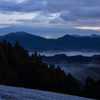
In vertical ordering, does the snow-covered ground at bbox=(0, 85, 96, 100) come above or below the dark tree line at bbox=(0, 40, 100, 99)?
above

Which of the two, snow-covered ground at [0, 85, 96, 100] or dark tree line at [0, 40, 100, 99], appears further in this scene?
dark tree line at [0, 40, 100, 99]

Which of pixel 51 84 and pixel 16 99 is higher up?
pixel 16 99

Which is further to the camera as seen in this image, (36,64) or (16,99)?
(36,64)

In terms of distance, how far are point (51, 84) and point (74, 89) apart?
9.35 m

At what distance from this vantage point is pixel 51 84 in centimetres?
2983

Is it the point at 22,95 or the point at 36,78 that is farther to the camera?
the point at 36,78

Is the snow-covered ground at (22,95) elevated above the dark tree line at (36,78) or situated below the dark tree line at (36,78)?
above

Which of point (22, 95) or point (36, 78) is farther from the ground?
point (22, 95)

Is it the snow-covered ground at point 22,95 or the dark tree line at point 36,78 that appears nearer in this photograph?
the snow-covered ground at point 22,95

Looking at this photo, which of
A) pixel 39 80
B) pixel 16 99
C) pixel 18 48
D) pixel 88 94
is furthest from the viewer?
pixel 18 48

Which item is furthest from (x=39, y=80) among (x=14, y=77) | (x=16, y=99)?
(x=16, y=99)

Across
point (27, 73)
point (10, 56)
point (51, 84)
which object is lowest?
point (51, 84)

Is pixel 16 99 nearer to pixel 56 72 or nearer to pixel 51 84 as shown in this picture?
pixel 51 84

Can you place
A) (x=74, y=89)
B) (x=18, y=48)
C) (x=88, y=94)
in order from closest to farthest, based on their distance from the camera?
(x=88, y=94) → (x=74, y=89) → (x=18, y=48)
